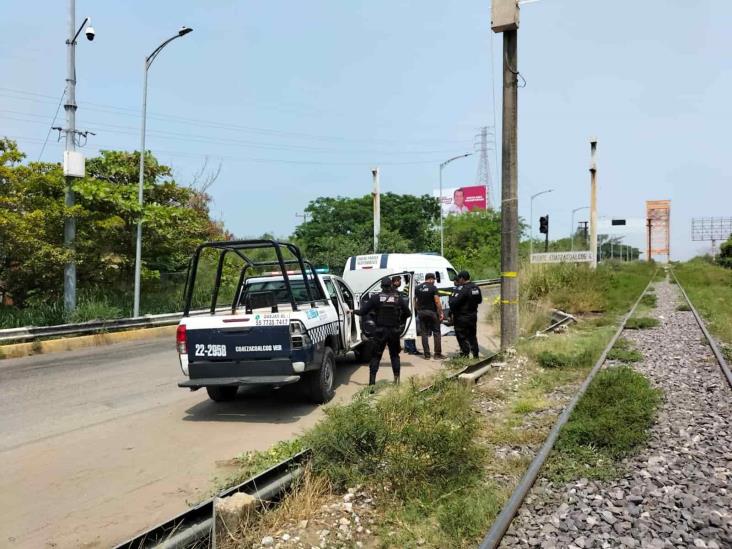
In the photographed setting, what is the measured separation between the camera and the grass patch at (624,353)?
10.5 m

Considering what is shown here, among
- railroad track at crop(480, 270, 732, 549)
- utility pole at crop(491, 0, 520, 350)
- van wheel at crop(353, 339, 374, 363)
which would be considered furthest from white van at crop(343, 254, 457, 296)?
railroad track at crop(480, 270, 732, 549)

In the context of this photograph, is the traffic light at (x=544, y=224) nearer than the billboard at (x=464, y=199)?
Yes

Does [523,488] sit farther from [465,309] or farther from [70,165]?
[70,165]

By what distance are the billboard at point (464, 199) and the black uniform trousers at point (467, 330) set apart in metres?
68.0

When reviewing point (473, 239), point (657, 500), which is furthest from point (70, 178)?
point (473, 239)

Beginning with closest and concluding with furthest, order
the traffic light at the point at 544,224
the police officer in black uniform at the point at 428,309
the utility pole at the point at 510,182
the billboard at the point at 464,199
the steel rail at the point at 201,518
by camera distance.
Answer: the steel rail at the point at 201,518 → the police officer in black uniform at the point at 428,309 → the utility pole at the point at 510,182 → the traffic light at the point at 544,224 → the billboard at the point at 464,199

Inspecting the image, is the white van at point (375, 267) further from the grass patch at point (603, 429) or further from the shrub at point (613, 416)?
the grass patch at point (603, 429)

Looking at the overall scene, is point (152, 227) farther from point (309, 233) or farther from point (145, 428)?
point (309, 233)

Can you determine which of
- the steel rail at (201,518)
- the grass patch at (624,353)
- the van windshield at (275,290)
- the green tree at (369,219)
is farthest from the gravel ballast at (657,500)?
the green tree at (369,219)

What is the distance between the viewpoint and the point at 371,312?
28.5ft

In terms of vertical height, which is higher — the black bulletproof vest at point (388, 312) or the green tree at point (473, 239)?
the green tree at point (473, 239)

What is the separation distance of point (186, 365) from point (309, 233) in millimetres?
45774

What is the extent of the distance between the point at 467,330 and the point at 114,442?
21.7 feet

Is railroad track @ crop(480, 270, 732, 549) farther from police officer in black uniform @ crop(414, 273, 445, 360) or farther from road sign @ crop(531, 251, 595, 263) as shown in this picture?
road sign @ crop(531, 251, 595, 263)
